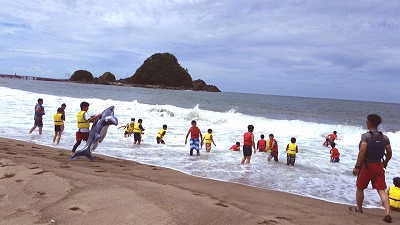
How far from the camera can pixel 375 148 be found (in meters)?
5.48

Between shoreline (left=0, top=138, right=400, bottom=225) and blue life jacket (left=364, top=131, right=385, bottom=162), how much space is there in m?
0.99

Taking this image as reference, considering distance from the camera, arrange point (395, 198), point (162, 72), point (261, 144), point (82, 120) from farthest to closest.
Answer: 1. point (162, 72)
2. point (261, 144)
3. point (82, 120)
4. point (395, 198)

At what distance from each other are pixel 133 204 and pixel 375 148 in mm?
3856

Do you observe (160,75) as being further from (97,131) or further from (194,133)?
(97,131)

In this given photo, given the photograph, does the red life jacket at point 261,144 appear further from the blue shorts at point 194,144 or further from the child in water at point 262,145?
the blue shorts at point 194,144

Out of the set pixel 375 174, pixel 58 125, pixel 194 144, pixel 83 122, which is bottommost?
pixel 194 144

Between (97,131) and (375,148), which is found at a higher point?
(375,148)

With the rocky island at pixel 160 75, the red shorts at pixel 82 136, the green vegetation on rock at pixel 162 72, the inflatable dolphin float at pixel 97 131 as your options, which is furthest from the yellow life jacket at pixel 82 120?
the green vegetation on rock at pixel 162 72

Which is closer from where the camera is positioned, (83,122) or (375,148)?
(375,148)

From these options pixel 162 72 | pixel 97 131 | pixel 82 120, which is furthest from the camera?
pixel 162 72

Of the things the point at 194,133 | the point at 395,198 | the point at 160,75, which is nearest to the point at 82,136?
the point at 194,133

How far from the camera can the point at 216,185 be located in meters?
6.93

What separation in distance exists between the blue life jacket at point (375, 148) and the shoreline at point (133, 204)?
99 cm

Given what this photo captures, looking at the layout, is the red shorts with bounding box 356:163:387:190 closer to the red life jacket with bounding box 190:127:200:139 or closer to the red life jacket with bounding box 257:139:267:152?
the red life jacket with bounding box 190:127:200:139
